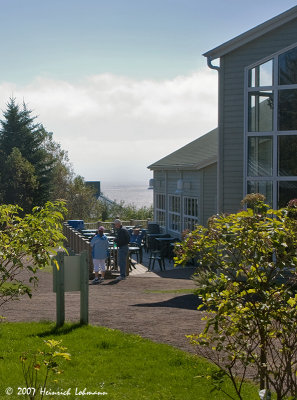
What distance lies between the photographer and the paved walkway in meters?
9.65

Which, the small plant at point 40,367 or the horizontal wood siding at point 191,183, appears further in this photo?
the horizontal wood siding at point 191,183

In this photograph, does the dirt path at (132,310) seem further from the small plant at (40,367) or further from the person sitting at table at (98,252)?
the small plant at (40,367)

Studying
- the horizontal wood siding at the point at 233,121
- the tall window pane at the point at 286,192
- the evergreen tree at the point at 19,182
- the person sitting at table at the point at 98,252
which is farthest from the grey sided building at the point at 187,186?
the evergreen tree at the point at 19,182

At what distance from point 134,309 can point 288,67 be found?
720 cm

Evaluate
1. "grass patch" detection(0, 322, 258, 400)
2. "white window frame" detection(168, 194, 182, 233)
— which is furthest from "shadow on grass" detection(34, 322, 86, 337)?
"white window frame" detection(168, 194, 182, 233)

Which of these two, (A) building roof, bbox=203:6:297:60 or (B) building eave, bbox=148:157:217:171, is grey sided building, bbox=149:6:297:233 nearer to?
(A) building roof, bbox=203:6:297:60

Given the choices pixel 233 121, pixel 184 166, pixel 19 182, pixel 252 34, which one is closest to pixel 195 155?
pixel 184 166

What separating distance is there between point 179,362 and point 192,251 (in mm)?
2860

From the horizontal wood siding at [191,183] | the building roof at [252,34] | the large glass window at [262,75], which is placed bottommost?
the horizontal wood siding at [191,183]

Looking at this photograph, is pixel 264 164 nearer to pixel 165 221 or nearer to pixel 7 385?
pixel 7 385

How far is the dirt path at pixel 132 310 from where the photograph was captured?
9.62 m

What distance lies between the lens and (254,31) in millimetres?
15078

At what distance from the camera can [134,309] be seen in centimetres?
1158

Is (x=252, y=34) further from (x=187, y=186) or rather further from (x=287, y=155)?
(x=187, y=186)
